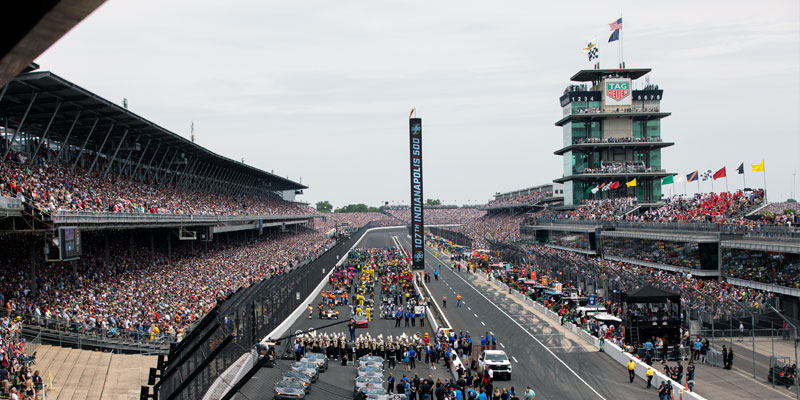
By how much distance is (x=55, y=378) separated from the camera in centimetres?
1753

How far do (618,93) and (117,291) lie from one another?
70192 mm

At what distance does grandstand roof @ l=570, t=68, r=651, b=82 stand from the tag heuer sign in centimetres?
170

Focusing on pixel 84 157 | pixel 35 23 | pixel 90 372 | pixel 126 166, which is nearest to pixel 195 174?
pixel 126 166

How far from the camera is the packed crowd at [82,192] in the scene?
23.3 m

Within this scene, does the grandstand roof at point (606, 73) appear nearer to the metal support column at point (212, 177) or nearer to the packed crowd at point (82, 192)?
the metal support column at point (212, 177)

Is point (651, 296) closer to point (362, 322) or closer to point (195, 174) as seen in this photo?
point (362, 322)

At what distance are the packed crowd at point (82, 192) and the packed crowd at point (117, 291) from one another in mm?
2615

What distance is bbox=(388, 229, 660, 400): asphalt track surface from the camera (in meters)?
21.4

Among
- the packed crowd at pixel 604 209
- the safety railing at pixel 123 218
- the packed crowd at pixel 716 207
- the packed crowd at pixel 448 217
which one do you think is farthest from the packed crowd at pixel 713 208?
the packed crowd at pixel 448 217

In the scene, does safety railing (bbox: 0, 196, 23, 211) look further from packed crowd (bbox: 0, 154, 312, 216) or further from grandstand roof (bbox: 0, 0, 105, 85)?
grandstand roof (bbox: 0, 0, 105, 85)

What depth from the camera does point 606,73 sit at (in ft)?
266

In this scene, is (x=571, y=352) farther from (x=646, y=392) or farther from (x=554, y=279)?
(x=554, y=279)

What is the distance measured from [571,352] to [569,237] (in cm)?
4580

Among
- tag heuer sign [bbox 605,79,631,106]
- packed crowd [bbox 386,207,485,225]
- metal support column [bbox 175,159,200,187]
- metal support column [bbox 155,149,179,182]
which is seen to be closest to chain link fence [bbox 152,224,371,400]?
metal support column [bbox 155,149,179,182]
